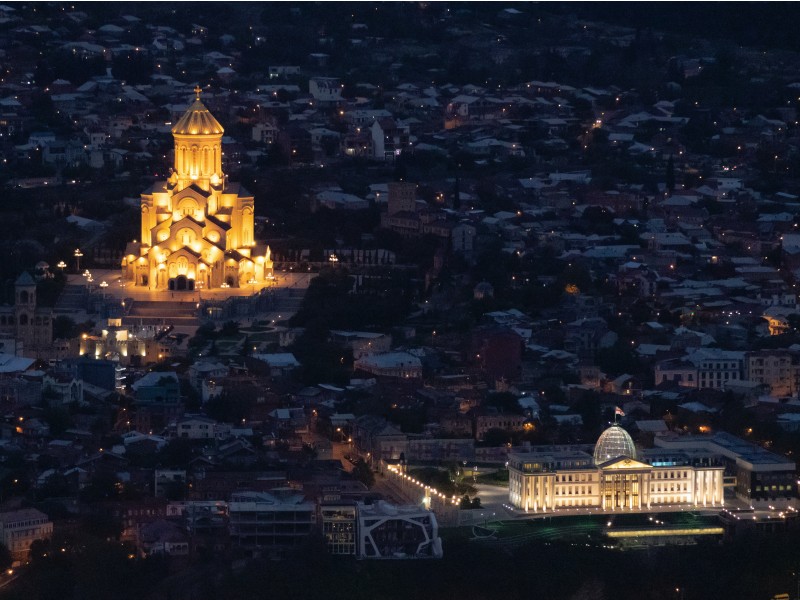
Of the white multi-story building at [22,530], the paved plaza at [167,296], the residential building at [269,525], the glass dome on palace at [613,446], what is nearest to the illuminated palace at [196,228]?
Result: the paved plaza at [167,296]

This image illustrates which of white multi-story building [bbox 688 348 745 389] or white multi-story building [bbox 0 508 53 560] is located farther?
white multi-story building [bbox 688 348 745 389]

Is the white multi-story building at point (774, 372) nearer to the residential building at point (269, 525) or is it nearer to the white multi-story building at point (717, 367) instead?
the white multi-story building at point (717, 367)

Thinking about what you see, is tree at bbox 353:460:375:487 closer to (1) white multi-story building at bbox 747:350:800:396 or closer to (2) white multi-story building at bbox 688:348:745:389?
(2) white multi-story building at bbox 688:348:745:389

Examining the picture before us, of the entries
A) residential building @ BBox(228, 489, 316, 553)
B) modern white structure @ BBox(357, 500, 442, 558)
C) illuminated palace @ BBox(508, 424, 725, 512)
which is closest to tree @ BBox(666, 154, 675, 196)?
illuminated palace @ BBox(508, 424, 725, 512)

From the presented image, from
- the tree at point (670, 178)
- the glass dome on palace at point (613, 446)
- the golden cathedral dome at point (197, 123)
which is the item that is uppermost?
the tree at point (670, 178)

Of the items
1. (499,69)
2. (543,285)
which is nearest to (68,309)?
(543,285)

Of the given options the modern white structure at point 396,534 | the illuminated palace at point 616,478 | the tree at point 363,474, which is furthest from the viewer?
the tree at point 363,474

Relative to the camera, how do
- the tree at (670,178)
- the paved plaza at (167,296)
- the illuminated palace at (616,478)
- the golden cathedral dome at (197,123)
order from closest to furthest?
the illuminated palace at (616,478)
the paved plaza at (167,296)
the golden cathedral dome at (197,123)
the tree at (670,178)
